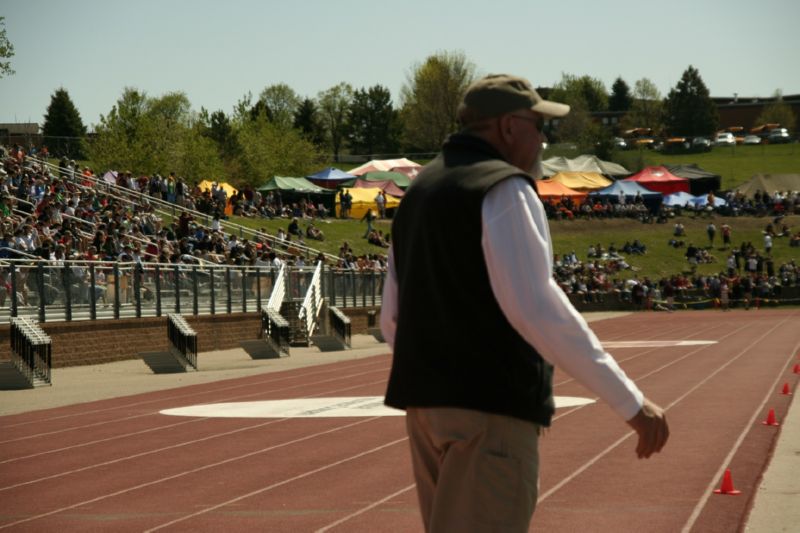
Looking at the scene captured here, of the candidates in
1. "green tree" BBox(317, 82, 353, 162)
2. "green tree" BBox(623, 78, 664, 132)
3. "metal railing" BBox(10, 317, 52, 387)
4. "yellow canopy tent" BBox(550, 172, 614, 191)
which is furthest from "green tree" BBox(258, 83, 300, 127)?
"metal railing" BBox(10, 317, 52, 387)

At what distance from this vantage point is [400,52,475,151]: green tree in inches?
5113

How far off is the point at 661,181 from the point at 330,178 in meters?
21.4

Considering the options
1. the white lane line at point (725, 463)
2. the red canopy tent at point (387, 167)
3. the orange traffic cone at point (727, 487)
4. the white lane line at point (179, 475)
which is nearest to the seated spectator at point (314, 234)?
the red canopy tent at point (387, 167)

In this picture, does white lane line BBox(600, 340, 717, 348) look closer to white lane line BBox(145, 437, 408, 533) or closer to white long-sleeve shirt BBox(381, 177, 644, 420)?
white lane line BBox(145, 437, 408, 533)

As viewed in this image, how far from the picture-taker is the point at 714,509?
348 inches

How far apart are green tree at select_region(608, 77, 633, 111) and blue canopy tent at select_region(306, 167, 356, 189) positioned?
400ft

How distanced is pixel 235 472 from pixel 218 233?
30.2 meters

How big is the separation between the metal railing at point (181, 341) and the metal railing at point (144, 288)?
2401 mm

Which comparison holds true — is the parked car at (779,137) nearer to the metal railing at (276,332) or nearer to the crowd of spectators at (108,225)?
the crowd of spectators at (108,225)

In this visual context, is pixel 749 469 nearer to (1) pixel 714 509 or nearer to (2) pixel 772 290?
(1) pixel 714 509

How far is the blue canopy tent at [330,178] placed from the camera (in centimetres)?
7381

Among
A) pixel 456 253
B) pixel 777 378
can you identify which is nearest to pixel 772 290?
pixel 777 378

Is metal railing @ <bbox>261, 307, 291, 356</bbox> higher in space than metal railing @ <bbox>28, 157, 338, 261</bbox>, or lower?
lower

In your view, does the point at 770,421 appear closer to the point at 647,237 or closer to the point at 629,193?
the point at 647,237
